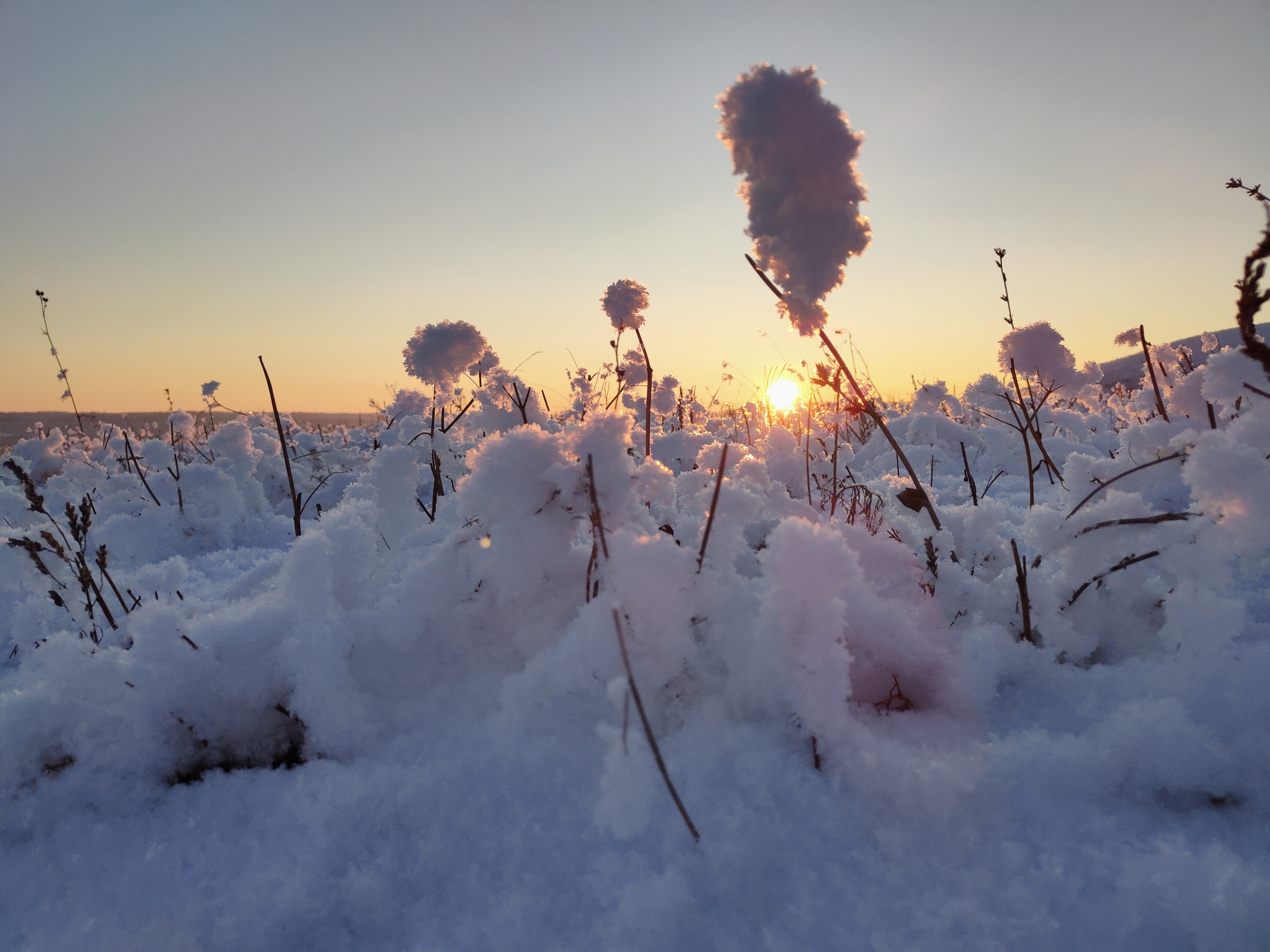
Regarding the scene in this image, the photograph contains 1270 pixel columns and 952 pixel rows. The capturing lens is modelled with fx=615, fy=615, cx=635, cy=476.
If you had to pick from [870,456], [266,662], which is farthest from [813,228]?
[870,456]

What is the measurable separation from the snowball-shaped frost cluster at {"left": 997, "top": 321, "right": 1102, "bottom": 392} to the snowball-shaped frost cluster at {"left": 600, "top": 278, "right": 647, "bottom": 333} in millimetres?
1313

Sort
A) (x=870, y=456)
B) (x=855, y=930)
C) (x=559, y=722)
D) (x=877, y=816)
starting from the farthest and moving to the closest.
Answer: (x=870, y=456)
(x=559, y=722)
(x=877, y=816)
(x=855, y=930)

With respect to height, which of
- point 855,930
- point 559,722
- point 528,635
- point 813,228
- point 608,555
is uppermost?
point 813,228

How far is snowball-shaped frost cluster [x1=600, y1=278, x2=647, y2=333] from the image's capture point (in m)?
2.09

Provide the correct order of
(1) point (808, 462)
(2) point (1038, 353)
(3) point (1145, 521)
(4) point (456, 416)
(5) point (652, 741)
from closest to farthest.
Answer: (5) point (652, 741), (3) point (1145, 521), (1) point (808, 462), (2) point (1038, 353), (4) point (456, 416)

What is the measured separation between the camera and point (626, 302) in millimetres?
2107

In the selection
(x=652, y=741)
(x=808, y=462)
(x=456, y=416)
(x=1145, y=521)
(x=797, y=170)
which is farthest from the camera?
(x=456, y=416)

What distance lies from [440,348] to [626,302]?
644 millimetres

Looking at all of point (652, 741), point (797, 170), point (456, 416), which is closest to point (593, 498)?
point (652, 741)

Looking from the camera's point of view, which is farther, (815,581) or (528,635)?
(528,635)

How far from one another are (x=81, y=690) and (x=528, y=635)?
0.82 meters

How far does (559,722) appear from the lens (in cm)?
105

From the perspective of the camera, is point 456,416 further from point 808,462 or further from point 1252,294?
point 1252,294

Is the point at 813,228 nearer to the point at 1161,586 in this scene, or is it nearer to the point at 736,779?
the point at 736,779
